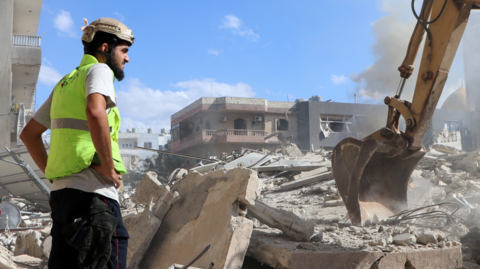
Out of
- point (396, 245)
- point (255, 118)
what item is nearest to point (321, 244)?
point (396, 245)

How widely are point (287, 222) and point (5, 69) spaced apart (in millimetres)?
16538

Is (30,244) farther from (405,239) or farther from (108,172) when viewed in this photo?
(405,239)

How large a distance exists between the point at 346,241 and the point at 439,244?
87 cm

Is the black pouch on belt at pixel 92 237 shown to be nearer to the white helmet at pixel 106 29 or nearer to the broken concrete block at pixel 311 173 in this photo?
the white helmet at pixel 106 29

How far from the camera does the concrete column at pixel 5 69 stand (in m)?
16.2

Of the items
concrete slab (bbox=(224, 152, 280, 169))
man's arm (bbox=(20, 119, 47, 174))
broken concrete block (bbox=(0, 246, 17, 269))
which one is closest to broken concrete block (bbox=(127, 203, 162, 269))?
broken concrete block (bbox=(0, 246, 17, 269))

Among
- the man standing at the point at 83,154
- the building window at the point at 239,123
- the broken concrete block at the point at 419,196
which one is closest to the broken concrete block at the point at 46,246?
the man standing at the point at 83,154

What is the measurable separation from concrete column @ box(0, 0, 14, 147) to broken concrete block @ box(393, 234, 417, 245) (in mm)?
16268

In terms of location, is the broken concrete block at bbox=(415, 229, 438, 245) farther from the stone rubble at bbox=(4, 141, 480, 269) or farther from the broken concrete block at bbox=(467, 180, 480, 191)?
the broken concrete block at bbox=(467, 180, 480, 191)

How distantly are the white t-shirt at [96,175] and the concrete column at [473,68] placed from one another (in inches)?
1025

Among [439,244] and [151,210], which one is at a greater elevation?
[151,210]

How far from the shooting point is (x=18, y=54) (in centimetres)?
1675

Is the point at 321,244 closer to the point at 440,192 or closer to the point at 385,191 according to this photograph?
the point at 385,191

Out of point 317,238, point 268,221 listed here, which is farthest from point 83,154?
point 317,238
